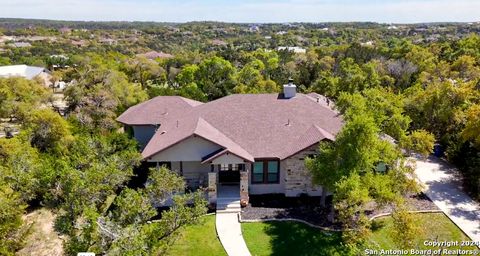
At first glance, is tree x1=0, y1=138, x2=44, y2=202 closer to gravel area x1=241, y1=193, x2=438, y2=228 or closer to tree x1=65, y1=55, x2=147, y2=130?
tree x1=65, y1=55, x2=147, y2=130

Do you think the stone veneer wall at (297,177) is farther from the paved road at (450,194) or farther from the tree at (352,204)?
the paved road at (450,194)

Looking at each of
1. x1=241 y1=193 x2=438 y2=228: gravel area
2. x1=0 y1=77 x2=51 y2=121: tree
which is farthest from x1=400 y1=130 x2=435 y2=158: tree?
x1=0 y1=77 x2=51 y2=121: tree

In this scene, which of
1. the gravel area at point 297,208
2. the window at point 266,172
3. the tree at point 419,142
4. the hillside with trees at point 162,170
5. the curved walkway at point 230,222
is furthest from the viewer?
the tree at point 419,142

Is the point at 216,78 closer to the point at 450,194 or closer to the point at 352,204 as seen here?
the point at 450,194

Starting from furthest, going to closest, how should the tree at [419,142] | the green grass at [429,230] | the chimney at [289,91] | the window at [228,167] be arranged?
A: the chimney at [289,91] → the tree at [419,142] → the window at [228,167] → the green grass at [429,230]

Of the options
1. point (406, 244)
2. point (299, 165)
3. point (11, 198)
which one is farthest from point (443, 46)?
point (11, 198)

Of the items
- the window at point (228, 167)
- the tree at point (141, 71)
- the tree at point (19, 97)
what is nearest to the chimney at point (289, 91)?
the window at point (228, 167)

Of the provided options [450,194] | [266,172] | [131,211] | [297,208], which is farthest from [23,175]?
[450,194]
